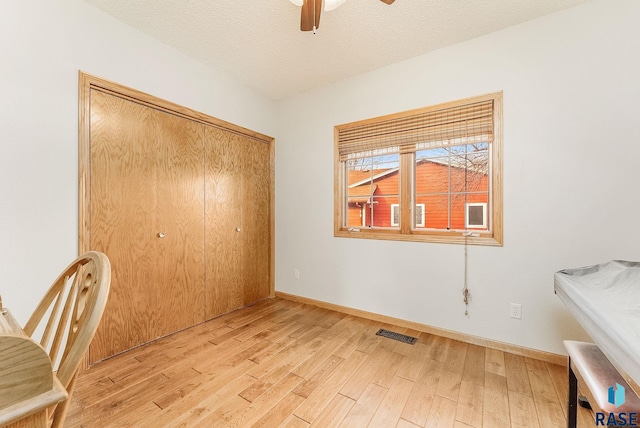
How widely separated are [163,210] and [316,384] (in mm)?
1866

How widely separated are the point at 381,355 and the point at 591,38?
272 cm

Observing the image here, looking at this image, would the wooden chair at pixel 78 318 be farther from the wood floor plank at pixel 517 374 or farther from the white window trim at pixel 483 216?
the white window trim at pixel 483 216

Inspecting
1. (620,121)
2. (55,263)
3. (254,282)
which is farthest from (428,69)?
(55,263)

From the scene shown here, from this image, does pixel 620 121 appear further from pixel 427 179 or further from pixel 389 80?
pixel 389 80

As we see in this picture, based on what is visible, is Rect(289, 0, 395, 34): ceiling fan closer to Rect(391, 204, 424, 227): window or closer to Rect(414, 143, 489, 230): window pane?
Rect(414, 143, 489, 230): window pane

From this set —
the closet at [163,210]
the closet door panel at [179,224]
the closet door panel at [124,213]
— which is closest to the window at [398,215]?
the closet at [163,210]

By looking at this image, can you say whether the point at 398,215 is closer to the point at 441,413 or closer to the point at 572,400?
the point at 441,413

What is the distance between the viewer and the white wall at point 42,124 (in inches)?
61.2

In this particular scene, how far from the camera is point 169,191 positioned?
2.36 metres

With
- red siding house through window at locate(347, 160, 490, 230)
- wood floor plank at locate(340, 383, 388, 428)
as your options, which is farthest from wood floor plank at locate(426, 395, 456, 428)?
red siding house through window at locate(347, 160, 490, 230)

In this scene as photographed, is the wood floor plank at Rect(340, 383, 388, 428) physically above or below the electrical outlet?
below

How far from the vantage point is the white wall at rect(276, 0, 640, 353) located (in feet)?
5.82

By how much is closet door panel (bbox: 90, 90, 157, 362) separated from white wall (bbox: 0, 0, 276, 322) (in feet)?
0.46

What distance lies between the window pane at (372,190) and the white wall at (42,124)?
7.27 ft
